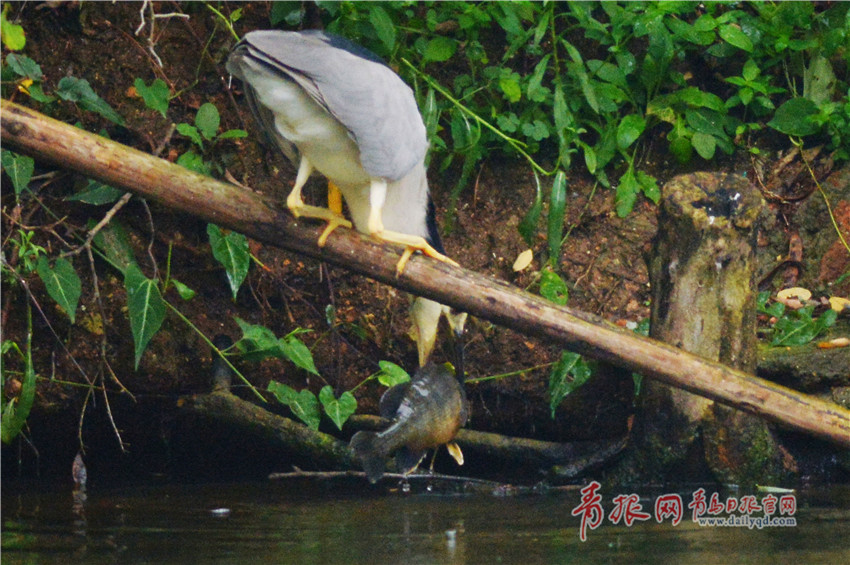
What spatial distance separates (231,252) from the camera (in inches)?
148

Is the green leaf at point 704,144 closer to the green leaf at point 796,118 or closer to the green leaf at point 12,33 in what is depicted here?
the green leaf at point 796,118

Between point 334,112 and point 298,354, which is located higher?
point 334,112

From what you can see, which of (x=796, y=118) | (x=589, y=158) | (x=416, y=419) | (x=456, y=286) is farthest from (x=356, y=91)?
(x=796, y=118)

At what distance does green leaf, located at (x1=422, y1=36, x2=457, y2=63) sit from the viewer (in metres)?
4.48

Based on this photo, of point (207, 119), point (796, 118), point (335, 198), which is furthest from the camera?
point (796, 118)

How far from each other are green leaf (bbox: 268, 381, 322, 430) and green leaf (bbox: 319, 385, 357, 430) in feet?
0.15

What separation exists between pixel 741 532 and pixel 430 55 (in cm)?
265

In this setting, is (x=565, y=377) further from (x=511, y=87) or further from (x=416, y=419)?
(x=511, y=87)

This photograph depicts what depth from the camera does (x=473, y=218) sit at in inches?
→ 188

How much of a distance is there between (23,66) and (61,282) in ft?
2.95

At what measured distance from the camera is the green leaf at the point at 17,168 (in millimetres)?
3393

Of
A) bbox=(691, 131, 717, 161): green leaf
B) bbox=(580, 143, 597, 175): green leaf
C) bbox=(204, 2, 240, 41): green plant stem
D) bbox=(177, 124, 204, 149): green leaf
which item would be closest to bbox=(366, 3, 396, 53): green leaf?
bbox=(204, 2, 240, 41): green plant stem

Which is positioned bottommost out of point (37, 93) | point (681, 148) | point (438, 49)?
point (37, 93)

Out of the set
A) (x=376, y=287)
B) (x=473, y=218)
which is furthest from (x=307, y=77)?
(x=473, y=218)
